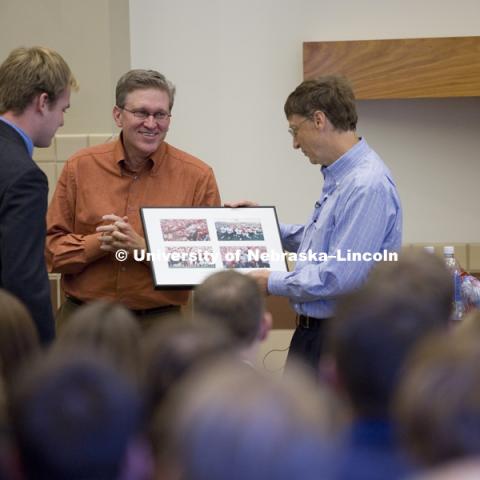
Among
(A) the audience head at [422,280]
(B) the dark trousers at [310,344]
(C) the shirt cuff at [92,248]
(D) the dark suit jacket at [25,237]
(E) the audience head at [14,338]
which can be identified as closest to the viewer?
(A) the audience head at [422,280]

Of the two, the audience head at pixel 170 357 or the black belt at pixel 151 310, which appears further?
the black belt at pixel 151 310

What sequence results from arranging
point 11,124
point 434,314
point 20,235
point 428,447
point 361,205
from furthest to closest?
point 361,205 → point 11,124 → point 20,235 → point 434,314 → point 428,447

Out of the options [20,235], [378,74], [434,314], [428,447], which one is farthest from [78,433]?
[378,74]

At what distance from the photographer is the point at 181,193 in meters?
4.33

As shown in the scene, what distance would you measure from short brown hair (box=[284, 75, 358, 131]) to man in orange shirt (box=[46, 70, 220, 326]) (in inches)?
23.6

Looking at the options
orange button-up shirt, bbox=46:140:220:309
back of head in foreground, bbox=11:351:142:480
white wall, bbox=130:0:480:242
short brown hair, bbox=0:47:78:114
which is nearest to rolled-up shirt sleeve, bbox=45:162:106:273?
orange button-up shirt, bbox=46:140:220:309

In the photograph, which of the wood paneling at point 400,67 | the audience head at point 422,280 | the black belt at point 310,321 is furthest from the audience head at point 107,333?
the wood paneling at point 400,67

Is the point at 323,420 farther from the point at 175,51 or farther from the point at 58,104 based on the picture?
the point at 175,51

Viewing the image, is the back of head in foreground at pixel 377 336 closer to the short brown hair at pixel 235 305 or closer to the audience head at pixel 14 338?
the short brown hair at pixel 235 305

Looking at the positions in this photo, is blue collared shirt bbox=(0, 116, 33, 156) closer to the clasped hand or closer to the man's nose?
the clasped hand

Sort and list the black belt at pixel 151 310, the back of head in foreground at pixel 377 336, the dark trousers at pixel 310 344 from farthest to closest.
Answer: the black belt at pixel 151 310 < the dark trousers at pixel 310 344 < the back of head in foreground at pixel 377 336

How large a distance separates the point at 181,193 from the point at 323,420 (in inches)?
115

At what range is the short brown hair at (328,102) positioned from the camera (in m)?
3.96

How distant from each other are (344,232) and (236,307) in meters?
1.24
